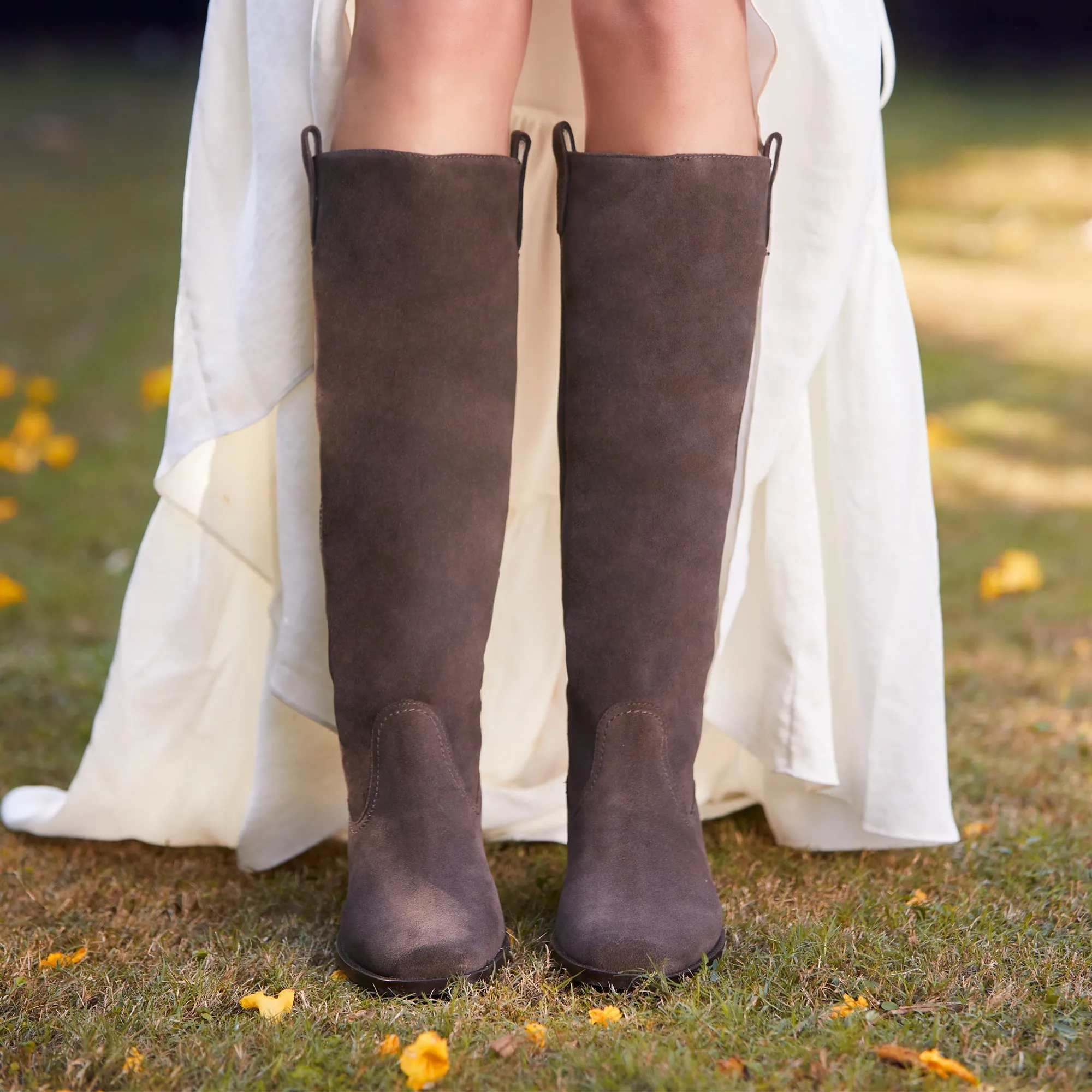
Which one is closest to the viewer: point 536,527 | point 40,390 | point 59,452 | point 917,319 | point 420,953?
point 420,953

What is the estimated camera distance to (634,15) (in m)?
0.97

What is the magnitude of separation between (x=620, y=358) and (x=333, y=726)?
1.30 ft

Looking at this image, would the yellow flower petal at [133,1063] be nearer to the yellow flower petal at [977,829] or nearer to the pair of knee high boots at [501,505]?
the pair of knee high boots at [501,505]

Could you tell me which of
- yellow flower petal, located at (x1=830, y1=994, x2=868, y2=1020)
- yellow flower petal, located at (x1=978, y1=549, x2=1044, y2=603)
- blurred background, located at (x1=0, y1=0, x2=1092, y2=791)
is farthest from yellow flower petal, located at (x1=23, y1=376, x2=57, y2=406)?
yellow flower petal, located at (x1=830, y1=994, x2=868, y2=1020)

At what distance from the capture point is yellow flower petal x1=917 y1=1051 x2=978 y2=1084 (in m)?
0.82

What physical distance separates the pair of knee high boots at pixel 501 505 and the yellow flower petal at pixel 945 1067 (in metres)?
0.19

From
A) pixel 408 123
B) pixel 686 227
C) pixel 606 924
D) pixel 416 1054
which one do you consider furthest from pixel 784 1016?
pixel 408 123

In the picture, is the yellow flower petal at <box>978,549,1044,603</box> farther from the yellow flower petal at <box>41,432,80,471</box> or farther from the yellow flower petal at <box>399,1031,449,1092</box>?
the yellow flower petal at <box>41,432,80,471</box>

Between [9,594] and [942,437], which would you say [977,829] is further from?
[942,437]

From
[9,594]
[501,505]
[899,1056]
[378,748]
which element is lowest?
[9,594]

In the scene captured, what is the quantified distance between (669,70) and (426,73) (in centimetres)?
18

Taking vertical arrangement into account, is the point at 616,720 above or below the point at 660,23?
below

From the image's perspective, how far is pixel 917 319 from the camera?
3.60 metres

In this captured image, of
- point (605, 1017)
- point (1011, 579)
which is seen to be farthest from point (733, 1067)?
point (1011, 579)
